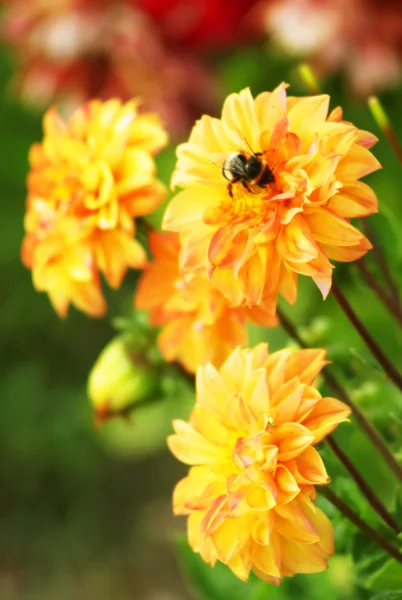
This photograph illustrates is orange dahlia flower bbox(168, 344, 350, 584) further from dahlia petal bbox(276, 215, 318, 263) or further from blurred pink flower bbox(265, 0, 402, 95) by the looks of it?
blurred pink flower bbox(265, 0, 402, 95)

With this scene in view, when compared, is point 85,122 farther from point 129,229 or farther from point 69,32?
point 69,32

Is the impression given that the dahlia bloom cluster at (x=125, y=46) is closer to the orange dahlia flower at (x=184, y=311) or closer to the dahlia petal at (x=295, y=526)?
the orange dahlia flower at (x=184, y=311)

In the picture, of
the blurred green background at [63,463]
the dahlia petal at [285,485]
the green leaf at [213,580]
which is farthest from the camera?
the blurred green background at [63,463]

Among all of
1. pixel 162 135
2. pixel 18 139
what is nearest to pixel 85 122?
pixel 162 135

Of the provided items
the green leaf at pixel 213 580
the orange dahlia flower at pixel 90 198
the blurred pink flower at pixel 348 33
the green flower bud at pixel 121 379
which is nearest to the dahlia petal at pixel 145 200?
the orange dahlia flower at pixel 90 198

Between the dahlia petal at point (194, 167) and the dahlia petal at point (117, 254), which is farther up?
the dahlia petal at point (194, 167)

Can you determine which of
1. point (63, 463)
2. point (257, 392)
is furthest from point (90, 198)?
point (63, 463)
